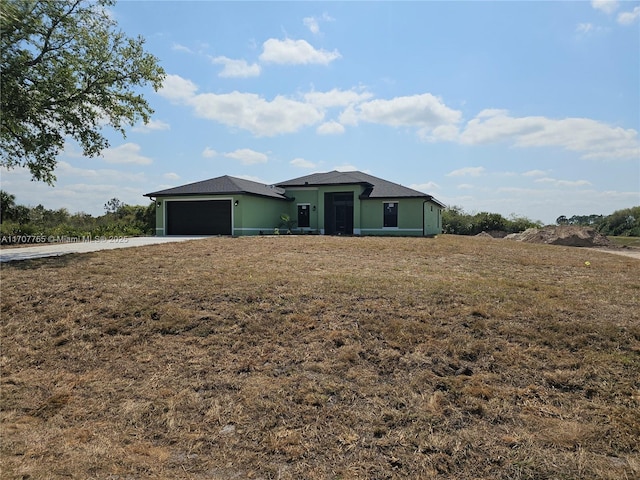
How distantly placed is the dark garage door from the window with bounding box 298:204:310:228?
4.58 meters

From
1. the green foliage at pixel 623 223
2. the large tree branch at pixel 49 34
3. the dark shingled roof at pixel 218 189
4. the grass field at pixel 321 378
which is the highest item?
the large tree branch at pixel 49 34

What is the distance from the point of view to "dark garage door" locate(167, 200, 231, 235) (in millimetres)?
20766

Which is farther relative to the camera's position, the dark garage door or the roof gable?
the roof gable

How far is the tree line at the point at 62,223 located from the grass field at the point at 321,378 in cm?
1109

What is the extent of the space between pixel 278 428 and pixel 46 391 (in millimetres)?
2819

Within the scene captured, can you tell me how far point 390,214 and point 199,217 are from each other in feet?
33.7

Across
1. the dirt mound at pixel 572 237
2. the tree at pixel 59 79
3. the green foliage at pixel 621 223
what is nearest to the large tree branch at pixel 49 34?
the tree at pixel 59 79

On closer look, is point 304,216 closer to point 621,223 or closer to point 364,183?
point 364,183

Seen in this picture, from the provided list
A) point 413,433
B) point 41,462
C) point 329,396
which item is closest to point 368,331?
point 329,396

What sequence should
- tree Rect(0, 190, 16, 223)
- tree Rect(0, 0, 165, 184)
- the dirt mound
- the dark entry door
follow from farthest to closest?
the dark entry door < the dirt mound < tree Rect(0, 190, 16, 223) < tree Rect(0, 0, 165, 184)

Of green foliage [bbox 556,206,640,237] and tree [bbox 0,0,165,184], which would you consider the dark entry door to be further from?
green foliage [bbox 556,206,640,237]

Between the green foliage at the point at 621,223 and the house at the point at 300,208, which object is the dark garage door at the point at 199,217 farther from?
the green foliage at the point at 621,223

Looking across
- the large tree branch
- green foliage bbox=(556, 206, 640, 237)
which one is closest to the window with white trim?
the large tree branch

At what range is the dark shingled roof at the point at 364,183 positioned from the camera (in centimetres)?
2161
